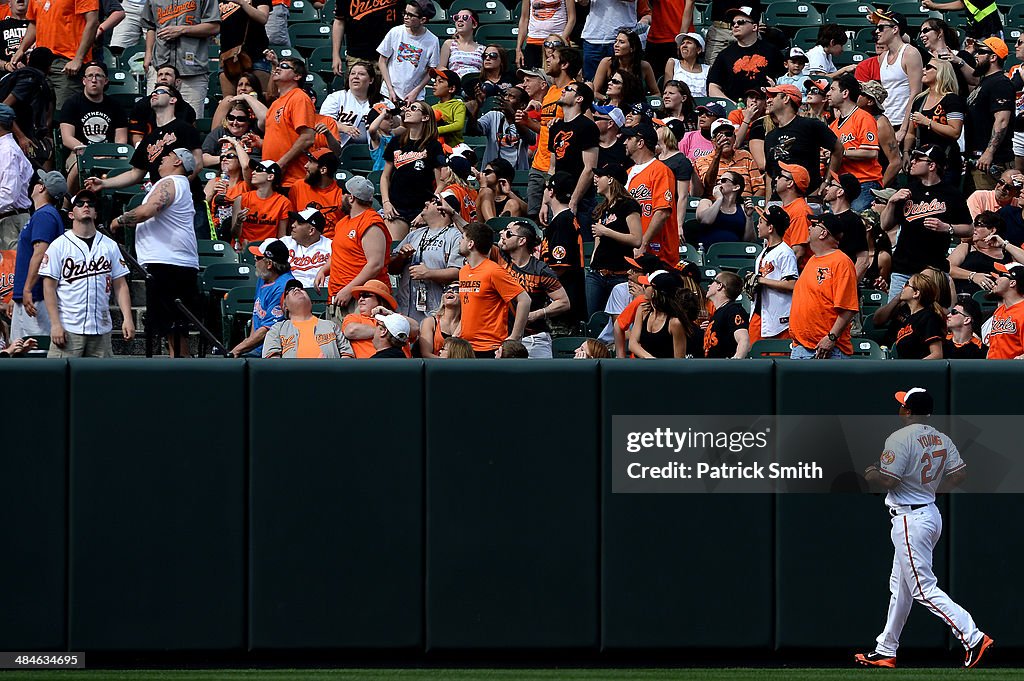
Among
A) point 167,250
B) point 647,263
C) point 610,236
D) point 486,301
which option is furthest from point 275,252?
point 647,263

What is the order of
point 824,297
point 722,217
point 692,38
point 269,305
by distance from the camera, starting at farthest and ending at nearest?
point 692,38, point 722,217, point 269,305, point 824,297

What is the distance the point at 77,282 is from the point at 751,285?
15.9 ft

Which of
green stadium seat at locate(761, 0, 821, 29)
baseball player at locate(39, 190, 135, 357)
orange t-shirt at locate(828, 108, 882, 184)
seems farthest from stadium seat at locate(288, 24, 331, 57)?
baseball player at locate(39, 190, 135, 357)

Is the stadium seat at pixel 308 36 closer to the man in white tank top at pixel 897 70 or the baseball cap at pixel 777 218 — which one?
the man in white tank top at pixel 897 70

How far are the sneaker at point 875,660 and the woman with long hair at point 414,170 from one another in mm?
5945

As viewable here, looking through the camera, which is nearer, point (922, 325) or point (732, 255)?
point (922, 325)

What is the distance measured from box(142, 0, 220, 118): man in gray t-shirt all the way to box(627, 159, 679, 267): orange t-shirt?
486 cm

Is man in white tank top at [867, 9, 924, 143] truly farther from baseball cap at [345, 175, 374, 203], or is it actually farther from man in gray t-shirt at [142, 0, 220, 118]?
man in gray t-shirt at [142, 0, 220, 118]

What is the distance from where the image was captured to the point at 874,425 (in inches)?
332

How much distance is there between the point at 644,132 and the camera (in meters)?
12.9

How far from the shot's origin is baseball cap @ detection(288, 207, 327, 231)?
12203 millimetres

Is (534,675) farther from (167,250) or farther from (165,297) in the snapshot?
(167,250)

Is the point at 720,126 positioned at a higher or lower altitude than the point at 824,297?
higher

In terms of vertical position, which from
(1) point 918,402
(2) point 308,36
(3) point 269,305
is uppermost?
(2) point 308,36
